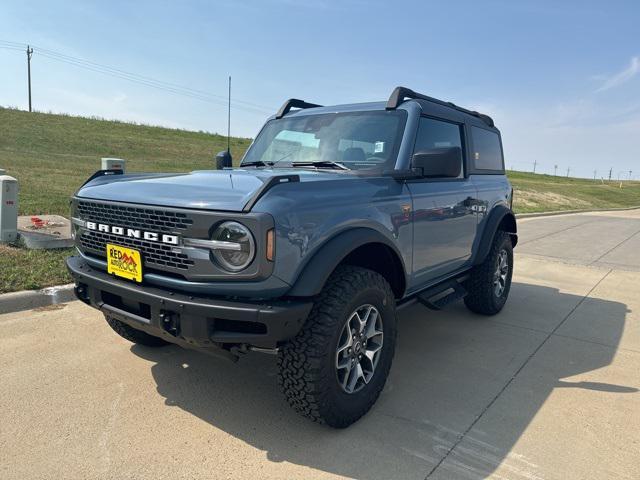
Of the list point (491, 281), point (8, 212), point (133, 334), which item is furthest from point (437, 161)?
point (8, 212)

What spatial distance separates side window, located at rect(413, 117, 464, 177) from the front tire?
1326mm

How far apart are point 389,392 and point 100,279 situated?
198 cm

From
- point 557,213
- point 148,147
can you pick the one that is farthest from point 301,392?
point 148,147

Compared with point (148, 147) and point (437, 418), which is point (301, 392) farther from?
point (148, 147)

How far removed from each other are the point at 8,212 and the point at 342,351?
16.6 feet

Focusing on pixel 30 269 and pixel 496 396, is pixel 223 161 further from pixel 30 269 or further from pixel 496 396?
pixel 496 396

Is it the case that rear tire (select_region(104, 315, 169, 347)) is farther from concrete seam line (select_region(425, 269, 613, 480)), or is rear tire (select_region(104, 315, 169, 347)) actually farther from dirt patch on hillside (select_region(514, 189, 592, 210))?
dirt patch on hillside (select_region(514, 189, 592, 210))

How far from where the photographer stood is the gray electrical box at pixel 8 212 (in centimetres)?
589

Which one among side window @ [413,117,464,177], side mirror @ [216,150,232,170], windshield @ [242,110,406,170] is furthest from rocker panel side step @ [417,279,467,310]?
side mirror @ [216,150,232,170]

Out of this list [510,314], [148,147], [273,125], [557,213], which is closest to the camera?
[273,125]

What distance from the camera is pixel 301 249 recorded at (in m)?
2.51

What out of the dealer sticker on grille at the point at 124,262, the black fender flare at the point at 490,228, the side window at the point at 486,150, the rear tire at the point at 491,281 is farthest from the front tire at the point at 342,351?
the side window at the point at 486,150

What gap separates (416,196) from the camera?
3.48 m

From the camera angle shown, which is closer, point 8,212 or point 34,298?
point 34,298
